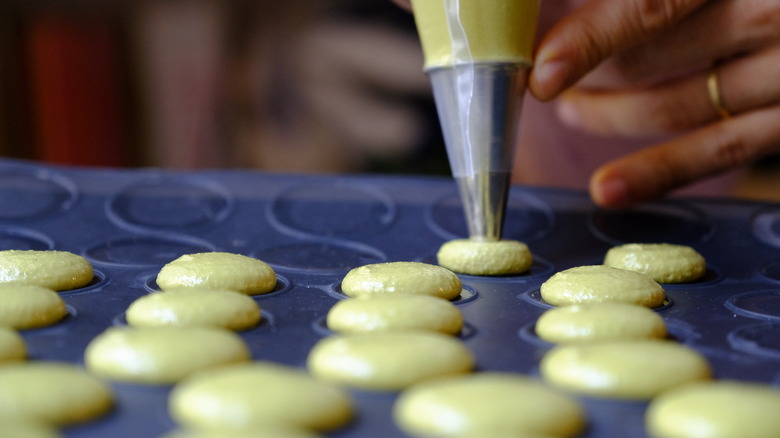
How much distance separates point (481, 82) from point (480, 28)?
0.20 feet

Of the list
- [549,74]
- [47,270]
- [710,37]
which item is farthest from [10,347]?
[710,37]

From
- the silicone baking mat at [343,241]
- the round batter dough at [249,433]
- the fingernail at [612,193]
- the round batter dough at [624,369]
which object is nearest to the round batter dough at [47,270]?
the silicone baking mat at [343,241]

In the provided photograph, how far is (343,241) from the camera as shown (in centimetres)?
108

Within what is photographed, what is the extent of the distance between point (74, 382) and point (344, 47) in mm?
2224

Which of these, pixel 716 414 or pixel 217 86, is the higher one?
pixel 217 86

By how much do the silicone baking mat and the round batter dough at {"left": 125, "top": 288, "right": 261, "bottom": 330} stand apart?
23 mm

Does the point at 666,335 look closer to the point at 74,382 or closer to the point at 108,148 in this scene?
the point at 74,382

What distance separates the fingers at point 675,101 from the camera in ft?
3.82

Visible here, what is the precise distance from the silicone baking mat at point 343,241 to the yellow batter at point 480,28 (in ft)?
0.86

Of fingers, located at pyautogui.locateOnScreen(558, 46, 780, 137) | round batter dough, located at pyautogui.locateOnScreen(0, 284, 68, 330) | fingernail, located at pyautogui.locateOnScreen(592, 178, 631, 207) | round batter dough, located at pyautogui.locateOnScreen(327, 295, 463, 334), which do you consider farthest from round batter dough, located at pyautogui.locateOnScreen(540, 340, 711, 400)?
fingers, located at pyautogui.locateOnScreen(558, 46, 780, 137)

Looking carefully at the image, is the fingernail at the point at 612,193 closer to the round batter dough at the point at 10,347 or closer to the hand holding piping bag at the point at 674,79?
the hand holding piping bag at the point at 674,79

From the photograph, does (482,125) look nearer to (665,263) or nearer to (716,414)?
(665,263)

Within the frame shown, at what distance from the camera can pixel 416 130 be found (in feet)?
8.27

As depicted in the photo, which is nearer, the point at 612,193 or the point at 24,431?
the point at 24,431
